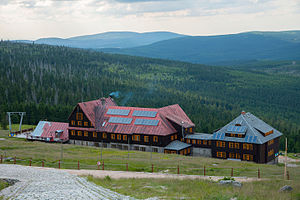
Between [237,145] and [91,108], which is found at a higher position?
[91,108]

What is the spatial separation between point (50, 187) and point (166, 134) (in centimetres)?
4712

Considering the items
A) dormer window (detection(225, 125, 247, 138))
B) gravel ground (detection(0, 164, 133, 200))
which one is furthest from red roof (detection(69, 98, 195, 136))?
gravel ground (detection(0, 164, 133, 200))

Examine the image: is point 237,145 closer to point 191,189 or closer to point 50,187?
point 191,189

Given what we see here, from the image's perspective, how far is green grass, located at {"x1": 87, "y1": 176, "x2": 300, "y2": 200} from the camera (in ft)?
103

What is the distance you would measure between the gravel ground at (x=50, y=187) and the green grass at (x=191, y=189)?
1.69m

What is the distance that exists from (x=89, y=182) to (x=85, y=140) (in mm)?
52392

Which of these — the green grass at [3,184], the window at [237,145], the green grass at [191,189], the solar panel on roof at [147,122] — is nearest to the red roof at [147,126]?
the solar panel on roof at [147,122]

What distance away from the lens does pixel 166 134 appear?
3209 inches

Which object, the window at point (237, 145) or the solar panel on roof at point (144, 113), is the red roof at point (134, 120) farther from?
the window at point (237, 145)

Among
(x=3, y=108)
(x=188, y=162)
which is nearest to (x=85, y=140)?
(x=188, y=162)

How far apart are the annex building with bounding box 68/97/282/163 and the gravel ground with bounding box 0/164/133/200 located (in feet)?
124

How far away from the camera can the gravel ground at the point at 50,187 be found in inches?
1277

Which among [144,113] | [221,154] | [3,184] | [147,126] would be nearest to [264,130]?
[221,154]

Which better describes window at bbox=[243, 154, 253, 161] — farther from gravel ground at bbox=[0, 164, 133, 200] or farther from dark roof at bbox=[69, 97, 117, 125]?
gravel ground at bbox=[0, 164, 133, 200]
